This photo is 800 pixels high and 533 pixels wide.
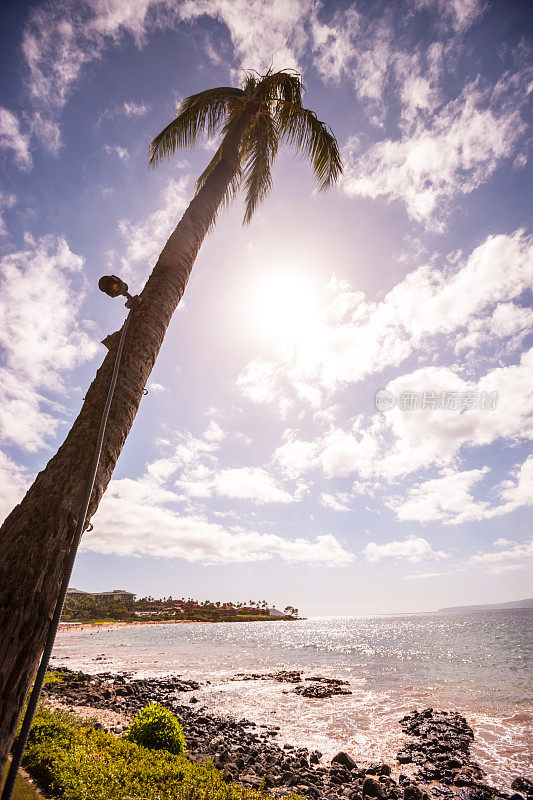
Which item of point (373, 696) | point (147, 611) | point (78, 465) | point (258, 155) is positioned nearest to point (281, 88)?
point (258, 155)

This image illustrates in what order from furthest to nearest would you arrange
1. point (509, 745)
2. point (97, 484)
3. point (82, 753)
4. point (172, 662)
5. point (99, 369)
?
point (172, 662) → point (509, 745) → point (82, 753) → point (99, 369) → point (97, 484)

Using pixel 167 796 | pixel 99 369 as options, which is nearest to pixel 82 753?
pixel 167 796

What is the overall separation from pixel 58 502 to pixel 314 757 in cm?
1369

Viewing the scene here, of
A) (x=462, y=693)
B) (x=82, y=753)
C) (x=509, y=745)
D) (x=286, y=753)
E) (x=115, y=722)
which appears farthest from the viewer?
(x=462, y=693)

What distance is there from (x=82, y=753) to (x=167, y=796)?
262 cm

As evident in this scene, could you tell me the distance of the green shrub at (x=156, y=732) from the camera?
8.28 m

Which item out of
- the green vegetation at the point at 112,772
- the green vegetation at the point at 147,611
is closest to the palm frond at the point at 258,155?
the green vegetation at the point at 112,772

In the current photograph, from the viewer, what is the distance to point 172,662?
3525 centimetres

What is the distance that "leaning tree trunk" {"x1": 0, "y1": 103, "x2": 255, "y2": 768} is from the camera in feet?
7.50

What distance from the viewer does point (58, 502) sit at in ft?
9.29

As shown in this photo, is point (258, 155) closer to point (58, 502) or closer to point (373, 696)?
point (58, 502)

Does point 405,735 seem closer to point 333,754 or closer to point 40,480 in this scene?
point 333,754

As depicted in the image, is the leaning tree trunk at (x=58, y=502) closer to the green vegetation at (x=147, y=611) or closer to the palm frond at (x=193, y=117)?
the palm frond at (x=193, y=117)

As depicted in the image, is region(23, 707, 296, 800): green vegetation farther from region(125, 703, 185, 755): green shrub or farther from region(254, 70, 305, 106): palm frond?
region(254, 70, 305, 106): palm frond
